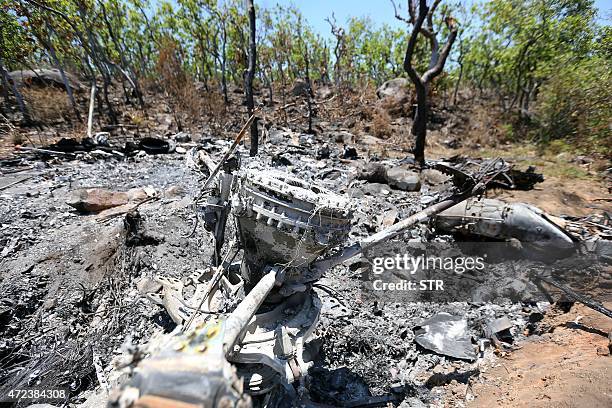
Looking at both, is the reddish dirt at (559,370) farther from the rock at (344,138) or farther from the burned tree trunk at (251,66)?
the rock at (344,138)

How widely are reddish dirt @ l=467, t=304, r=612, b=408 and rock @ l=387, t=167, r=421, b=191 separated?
13.2ft

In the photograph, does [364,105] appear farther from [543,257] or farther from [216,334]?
[216,334]

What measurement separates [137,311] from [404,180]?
6.04 metres

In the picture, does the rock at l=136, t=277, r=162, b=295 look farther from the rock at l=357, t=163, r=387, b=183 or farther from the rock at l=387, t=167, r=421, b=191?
the rock at l=387, t=167, r=421, b=191

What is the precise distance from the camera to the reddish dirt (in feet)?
8.29

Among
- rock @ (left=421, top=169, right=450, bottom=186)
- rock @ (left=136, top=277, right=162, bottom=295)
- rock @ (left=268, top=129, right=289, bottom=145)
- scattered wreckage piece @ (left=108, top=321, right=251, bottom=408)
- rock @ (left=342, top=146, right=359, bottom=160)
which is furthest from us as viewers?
rock @ (left=268, top=129, right=289, bottom=145)

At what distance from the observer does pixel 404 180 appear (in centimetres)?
755

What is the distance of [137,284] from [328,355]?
2.66 m

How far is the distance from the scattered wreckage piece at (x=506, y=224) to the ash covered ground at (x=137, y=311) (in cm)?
40

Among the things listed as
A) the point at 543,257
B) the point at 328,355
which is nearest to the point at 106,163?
the point at 328,355

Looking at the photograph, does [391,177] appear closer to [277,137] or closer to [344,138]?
[344,138]

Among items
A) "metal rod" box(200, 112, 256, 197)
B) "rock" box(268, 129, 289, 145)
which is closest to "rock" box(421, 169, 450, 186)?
"rock" box(268, 129, 289, 145)

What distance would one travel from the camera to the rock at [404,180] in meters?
7.49

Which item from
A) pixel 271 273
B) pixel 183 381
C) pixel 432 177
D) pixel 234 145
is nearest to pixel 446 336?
pixel 271 273
